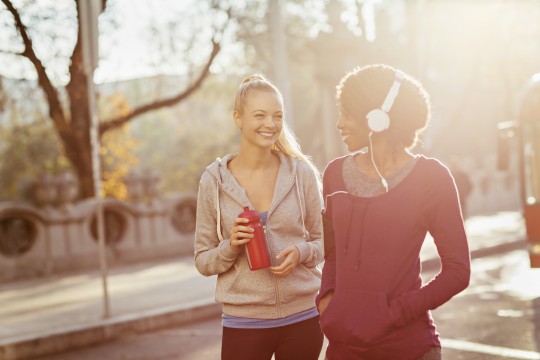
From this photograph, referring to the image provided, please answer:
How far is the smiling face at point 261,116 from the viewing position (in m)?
3.56

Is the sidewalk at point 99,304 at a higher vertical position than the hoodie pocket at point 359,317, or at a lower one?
lower

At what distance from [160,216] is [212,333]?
13.2 metres

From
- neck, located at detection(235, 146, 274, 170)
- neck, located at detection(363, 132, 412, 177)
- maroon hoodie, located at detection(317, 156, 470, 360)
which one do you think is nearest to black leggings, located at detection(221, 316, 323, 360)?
neck, located at detection(235, 146, 274, 170)

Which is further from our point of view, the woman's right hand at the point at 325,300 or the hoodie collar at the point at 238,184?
the hoodie collar at the point at 238,184

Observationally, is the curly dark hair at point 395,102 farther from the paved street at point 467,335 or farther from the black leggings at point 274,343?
the paved street at point 467,335

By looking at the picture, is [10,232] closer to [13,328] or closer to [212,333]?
[13,328]

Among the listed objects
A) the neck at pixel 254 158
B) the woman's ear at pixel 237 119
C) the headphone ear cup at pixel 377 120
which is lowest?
the neck at pixel 254 158

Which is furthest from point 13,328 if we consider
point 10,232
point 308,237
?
point 10,232

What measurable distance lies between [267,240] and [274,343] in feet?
1.30

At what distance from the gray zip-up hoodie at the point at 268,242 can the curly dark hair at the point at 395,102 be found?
36.0 inches

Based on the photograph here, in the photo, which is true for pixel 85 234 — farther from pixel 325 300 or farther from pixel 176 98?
pixel 325 300

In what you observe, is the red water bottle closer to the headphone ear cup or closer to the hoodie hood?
the hoodie hood

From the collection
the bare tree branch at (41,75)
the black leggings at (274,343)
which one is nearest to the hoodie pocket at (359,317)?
the black leggings at (274,343)

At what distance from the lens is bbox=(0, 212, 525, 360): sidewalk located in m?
9.31
